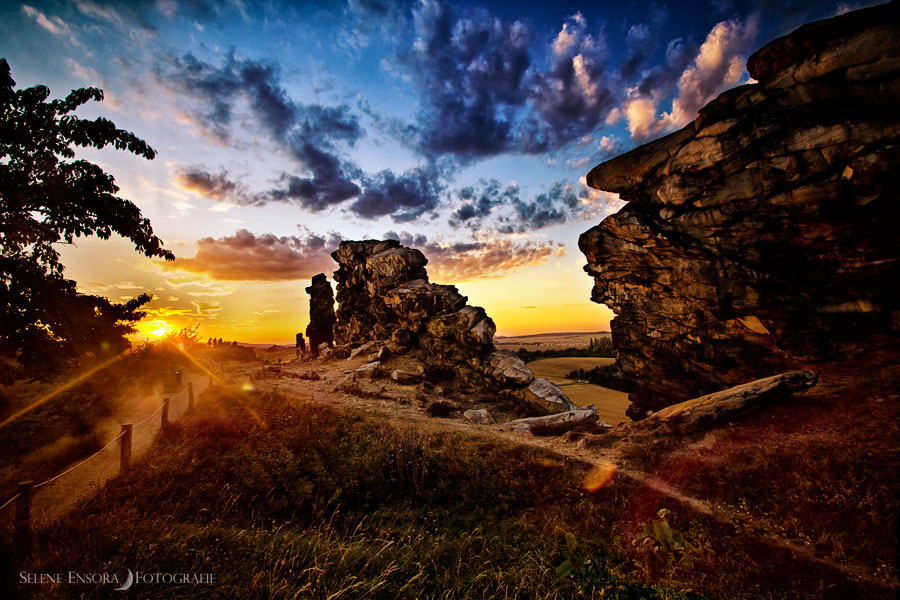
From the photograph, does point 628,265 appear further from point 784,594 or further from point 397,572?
point 397,572

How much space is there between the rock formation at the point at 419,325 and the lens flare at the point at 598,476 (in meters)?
10.7

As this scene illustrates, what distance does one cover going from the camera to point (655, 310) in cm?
2398

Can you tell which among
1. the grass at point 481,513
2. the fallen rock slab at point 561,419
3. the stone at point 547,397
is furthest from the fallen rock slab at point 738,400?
the stone at point 547,397

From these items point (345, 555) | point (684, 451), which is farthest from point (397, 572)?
point (684, 451)

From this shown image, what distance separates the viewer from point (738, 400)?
506 inches

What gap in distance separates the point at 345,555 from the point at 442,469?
217 inches

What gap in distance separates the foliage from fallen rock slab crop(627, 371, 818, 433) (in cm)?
809

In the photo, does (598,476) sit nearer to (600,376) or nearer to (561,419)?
(561,419)

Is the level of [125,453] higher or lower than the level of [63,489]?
higher

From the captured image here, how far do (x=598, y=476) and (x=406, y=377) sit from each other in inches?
766

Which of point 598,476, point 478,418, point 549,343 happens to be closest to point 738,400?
point 598,476

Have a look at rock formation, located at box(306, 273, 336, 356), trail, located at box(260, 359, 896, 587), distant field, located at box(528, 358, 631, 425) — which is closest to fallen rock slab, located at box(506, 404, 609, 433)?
trail, located at box(260, 359, 896, 587)

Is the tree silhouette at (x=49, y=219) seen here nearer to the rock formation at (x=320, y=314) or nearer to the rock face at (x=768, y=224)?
the rock face at (x=768, y=224)

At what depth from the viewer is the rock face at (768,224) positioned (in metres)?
15.9
